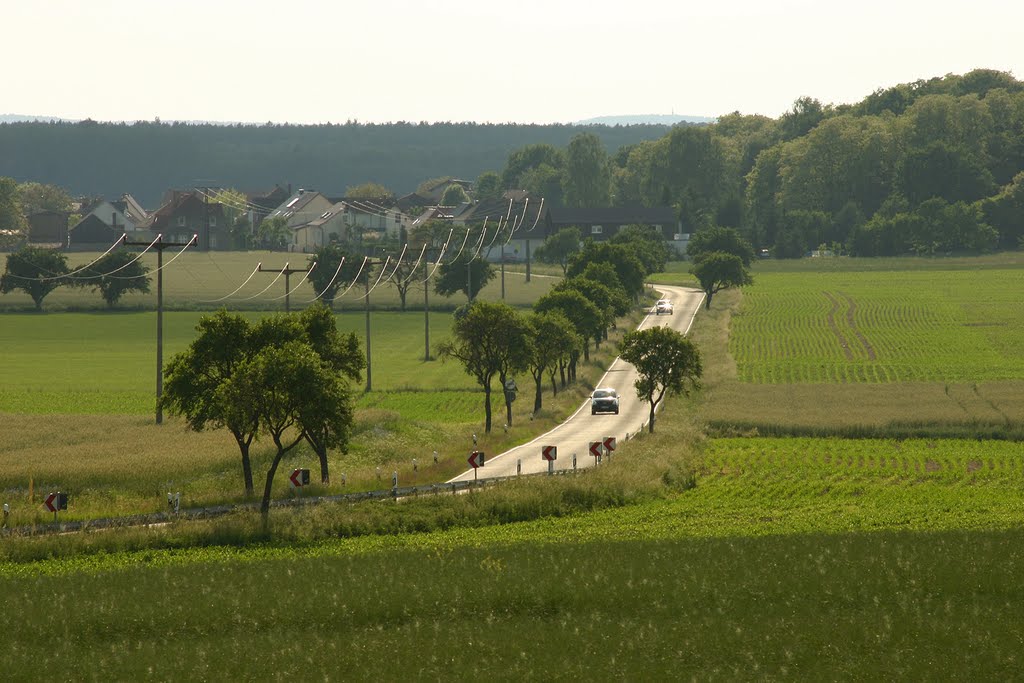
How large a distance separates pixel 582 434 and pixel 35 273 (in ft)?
305

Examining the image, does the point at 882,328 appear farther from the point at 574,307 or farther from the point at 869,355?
the point at 574,307

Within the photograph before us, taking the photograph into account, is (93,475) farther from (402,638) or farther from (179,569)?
(402,638)

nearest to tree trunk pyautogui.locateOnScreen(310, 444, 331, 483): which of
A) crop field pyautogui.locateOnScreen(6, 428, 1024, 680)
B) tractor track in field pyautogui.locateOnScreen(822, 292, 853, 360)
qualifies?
crop field pyautogui.locateOnScreen(6, 428, 1024, 680)

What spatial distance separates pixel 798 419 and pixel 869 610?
47.5 m

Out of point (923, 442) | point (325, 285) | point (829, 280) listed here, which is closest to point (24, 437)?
point (923, 442)

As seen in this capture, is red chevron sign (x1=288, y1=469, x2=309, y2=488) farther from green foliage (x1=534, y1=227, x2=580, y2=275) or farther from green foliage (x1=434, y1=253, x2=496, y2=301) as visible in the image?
green foliage (x1=534, y1=227, x2=580, y2=275)

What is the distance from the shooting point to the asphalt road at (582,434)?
6250 centimetres

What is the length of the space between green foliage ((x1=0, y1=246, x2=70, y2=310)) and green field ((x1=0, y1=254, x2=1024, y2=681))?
205ft

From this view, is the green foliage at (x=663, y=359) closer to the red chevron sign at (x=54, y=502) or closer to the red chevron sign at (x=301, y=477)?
the red chevron sign at (x=301, y=477)

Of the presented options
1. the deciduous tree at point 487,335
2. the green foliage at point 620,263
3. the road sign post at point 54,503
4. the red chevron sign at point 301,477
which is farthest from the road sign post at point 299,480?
the green foliage at point 620,263

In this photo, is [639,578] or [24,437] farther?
[24,437]

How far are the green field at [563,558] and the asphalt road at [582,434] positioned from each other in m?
1.94

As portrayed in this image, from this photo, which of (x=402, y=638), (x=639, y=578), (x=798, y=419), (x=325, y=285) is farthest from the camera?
(x=325, y=285)

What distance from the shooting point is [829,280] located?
7579 inches
